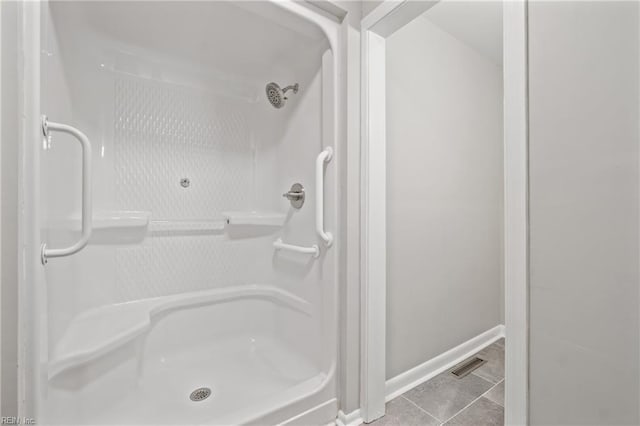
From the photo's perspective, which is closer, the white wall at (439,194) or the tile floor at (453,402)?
the tile floor at (453,402)

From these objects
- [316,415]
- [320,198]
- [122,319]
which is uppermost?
[320,198]

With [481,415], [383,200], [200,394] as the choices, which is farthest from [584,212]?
[200,394]

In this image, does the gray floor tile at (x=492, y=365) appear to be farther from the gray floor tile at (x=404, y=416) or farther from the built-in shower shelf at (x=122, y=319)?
the built-in shower shelf at (x=122, y=319)

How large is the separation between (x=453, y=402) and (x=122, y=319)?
5.64ft

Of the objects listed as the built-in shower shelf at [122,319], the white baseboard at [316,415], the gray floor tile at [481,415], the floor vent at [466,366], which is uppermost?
the built-in shower shelf at [122,319]

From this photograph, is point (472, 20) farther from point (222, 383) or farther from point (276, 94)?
point (222, 383)

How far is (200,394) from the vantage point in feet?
4.46

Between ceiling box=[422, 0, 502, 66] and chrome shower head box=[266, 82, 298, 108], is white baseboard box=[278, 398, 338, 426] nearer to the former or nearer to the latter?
chrome shower head box=[266, 82, 298, 108]

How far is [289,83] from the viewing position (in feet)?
5.50

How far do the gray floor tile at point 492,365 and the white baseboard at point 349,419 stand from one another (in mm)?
851

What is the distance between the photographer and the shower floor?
1.14 m

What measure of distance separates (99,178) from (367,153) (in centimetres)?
147

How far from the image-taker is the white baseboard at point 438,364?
146 cm

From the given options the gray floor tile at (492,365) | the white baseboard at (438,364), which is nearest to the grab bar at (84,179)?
the white baseboard at (438,364)
